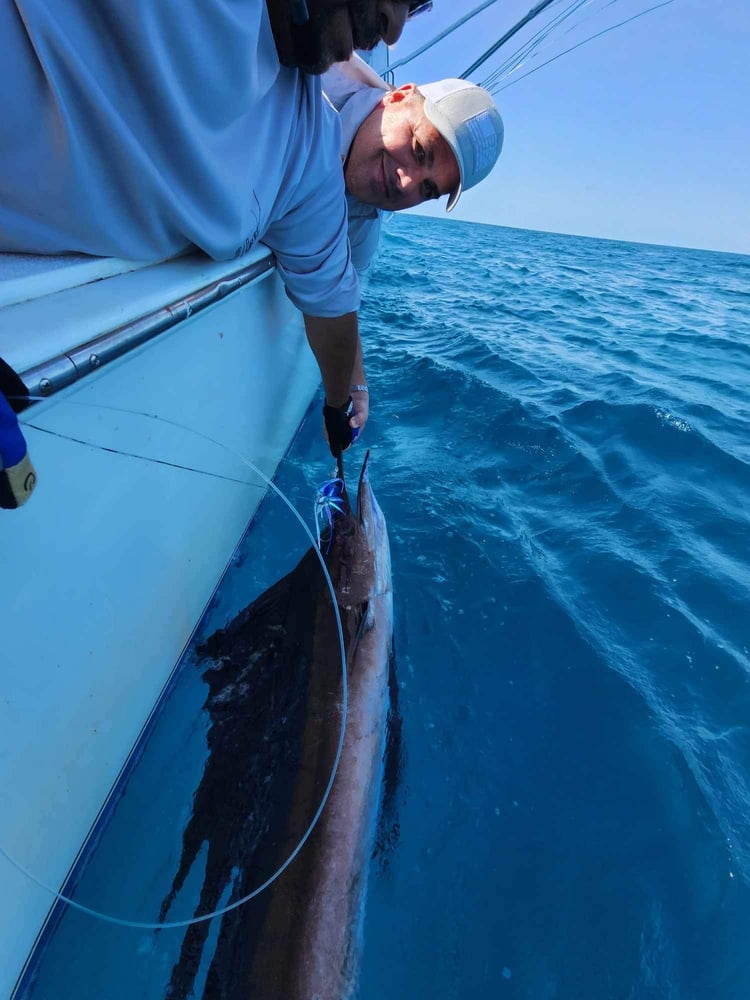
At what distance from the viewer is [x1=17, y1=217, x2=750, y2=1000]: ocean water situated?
154 cm

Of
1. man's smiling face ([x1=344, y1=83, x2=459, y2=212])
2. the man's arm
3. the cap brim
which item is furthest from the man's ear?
the man's arm

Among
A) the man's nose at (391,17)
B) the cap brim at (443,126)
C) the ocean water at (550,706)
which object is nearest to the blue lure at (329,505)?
the ocean water at (550,706)

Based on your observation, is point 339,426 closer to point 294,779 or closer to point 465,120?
point 465,120

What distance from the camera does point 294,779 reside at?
64.9 inches

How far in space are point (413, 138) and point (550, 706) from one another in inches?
91.5

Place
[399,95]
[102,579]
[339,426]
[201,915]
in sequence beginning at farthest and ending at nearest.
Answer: [339,426]
[399,95]
[201,915]
[102,579]

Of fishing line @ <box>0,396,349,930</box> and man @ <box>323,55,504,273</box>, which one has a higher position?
man @ <box>323,55,504,273</box>

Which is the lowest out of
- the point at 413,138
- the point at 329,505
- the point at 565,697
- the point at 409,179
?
the point at 565,697

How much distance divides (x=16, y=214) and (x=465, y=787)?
78.5 inches

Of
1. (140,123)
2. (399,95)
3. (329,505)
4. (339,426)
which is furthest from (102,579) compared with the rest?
(399,95)

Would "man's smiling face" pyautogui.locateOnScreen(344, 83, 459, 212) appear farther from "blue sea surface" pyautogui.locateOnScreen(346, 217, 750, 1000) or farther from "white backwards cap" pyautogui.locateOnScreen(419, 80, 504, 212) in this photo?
"blue sea surface" pyautogui.locateOnScreen(346, 217, 750, 1000)

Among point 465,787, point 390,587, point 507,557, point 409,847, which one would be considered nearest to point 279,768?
point 409,847

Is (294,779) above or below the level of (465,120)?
below

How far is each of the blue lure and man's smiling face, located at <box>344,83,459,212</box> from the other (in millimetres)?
1289
